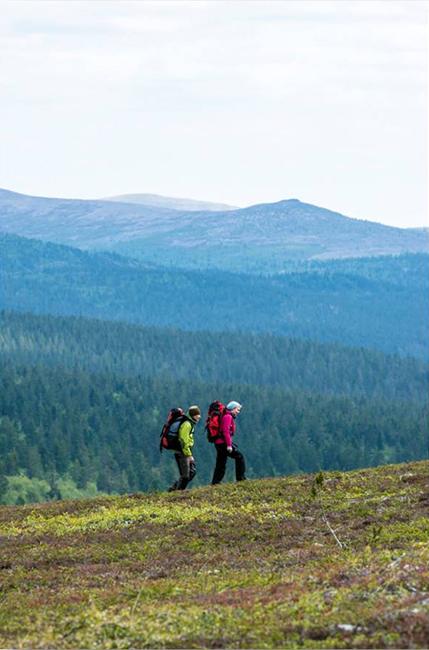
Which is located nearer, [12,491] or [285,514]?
[285,514]

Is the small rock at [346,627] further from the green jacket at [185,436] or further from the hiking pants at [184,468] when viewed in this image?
the hiking pants at [184,468]

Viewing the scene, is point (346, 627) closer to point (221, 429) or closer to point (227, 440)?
point (227, 440)

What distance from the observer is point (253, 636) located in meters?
19.3

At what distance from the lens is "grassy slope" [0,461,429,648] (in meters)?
19.8

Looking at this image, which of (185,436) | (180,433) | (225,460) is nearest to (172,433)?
(180,433)

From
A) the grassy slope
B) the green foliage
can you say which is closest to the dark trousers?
the grassy slope

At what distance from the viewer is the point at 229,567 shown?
2620 centimetres

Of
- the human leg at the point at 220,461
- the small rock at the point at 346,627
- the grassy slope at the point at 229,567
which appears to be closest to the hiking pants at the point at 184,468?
the human leg at the point at 220,461

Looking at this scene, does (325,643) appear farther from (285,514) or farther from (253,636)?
(285,514)

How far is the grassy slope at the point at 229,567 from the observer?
1975 centimetres

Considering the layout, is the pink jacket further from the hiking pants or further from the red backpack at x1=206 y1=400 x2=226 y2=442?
the hiking pants

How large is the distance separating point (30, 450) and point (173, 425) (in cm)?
15046

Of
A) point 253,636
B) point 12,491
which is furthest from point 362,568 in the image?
point 12,491

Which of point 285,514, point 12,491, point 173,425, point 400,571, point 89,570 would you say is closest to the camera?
point 400,571
